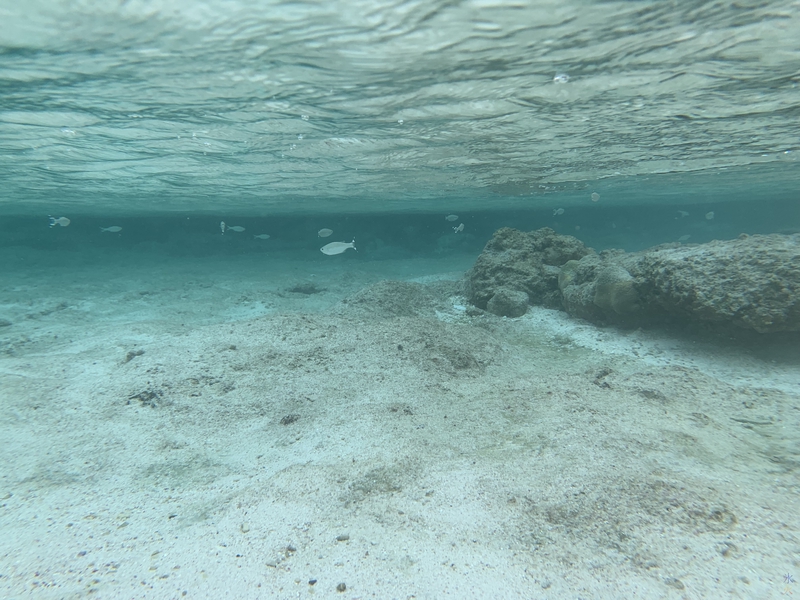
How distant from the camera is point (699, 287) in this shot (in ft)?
24.5

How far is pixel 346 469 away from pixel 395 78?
324 inches

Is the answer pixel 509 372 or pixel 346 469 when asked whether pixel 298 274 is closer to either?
pixel 509 372

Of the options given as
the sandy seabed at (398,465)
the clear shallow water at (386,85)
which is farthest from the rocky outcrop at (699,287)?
the clear shallow water at (386,85)

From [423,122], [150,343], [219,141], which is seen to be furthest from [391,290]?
[219,141]

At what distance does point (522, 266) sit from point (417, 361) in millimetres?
6847

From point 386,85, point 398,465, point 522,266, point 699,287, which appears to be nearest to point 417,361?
point 398,465

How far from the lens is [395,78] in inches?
349

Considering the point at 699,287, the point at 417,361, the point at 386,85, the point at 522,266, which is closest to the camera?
the point at 699,287

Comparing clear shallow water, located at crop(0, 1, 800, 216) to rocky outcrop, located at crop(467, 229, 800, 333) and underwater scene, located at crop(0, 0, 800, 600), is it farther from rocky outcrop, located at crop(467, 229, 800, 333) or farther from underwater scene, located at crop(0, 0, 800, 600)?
rocky outcrop, located at crop(467, 229, 800, 333)

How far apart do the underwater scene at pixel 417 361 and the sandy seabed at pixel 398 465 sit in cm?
4

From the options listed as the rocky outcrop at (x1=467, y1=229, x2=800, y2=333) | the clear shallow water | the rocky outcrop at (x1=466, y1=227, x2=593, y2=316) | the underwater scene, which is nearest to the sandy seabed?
the underwater scene

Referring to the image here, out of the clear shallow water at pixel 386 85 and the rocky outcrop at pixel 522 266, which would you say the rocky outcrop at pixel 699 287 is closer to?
the rocky outcrop at pixel 522 266

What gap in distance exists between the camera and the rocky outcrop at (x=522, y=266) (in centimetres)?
1271

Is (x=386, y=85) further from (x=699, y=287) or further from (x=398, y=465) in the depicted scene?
(x=398, y=465)
